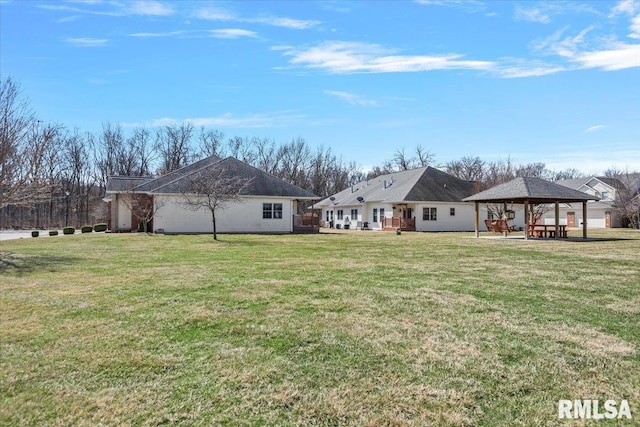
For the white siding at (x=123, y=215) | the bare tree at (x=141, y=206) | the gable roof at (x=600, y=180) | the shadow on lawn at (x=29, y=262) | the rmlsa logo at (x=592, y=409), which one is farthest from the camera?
the gable roof at (x=600, y=180)

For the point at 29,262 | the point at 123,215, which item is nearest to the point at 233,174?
the point at 123,215

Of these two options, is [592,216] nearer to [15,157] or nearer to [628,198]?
[628,198]

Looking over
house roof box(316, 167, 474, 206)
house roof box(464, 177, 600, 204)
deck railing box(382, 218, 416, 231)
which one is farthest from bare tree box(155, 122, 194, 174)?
house roof box(464, 177, 600, 204)

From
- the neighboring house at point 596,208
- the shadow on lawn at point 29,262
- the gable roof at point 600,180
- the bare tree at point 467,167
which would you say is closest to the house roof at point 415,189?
the neighboring house at point 596,208

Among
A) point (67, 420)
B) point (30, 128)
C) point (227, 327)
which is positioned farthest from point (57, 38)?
point (67, 420)

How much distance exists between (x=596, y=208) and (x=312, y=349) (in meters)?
50.7

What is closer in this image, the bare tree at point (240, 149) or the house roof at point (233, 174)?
the house roof at point (233, 174)

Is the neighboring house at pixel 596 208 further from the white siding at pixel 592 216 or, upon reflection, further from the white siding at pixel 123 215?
the white siding at pixel 123 215

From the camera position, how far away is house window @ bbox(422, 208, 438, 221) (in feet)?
113

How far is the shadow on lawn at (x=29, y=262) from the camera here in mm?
10142

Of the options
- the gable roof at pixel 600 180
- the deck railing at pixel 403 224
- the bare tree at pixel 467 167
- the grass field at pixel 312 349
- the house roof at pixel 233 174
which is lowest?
the grass field at pixel 312 349

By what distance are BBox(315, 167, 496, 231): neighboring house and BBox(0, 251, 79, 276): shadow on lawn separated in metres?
25.2

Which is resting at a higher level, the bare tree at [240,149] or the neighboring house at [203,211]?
the bare tree at [240,149]

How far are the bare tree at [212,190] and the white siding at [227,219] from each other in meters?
0.58
